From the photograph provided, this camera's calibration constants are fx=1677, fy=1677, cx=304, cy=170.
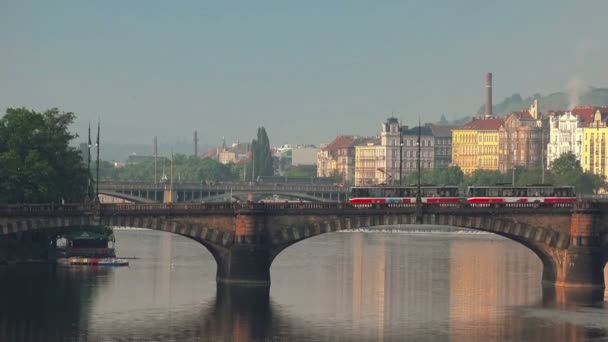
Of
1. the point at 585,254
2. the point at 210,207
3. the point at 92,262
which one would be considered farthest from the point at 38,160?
the point at 585,254

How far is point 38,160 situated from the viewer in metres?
156

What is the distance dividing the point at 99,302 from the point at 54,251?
135ft

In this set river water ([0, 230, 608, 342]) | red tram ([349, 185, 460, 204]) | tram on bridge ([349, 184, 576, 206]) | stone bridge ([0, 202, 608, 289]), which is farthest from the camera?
red tram ([349, 185, 460, 204])

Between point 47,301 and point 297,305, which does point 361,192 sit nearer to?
point 297,305

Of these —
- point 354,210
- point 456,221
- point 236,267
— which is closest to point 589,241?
point 456,221

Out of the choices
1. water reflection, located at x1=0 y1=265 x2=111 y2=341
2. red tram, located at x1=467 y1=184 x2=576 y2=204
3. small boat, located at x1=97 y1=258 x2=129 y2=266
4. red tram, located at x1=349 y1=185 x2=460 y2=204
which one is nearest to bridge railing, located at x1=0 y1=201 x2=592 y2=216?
water reflection, located at x1=0 y1=265 x2=111 y2=341

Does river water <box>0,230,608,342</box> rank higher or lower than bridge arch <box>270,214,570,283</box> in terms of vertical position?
lower

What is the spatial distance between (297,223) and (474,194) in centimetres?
2355

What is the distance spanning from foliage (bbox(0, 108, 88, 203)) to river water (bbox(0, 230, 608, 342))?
702cm

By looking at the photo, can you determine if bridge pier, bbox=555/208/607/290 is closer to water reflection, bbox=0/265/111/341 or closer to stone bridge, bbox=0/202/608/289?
stone bridge, bbox=0/202/608/289

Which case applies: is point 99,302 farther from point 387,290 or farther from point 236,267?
point 387,290

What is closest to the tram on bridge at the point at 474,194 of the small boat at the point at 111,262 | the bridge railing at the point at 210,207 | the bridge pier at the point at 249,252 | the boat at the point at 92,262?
the bridge railing at the point at 210,207

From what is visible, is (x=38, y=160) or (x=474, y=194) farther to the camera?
(x=38, y=160)

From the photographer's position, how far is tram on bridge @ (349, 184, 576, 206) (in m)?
147
